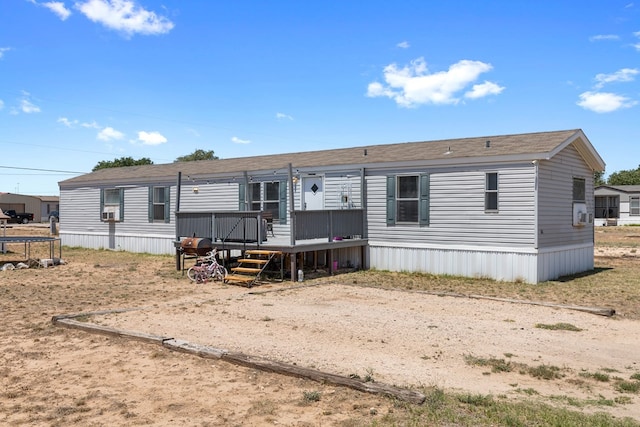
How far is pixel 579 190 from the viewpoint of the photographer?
16.2 m

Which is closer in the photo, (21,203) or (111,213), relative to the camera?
(111,213)

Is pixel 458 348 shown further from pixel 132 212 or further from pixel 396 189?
pixel 132 212

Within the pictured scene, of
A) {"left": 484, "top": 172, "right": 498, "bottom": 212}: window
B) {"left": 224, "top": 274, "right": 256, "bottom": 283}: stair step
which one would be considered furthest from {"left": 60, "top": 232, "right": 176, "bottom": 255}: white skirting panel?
{"left": 484, "top": 172, "right": 498, "bottom": 212}: window

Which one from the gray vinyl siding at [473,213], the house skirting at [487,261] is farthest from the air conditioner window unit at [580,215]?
the gray vinyl siding at [473,213]

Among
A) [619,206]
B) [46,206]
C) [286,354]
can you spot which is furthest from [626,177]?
[286,354]

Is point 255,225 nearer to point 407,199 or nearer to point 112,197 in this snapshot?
point 407,199

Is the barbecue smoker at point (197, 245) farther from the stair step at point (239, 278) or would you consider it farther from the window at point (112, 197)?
the window at point (112, 197)

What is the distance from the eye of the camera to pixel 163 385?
5516mm

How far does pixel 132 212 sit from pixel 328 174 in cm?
963

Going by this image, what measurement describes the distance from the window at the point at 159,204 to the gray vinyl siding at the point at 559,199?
13.5 m

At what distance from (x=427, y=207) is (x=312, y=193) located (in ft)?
13.4

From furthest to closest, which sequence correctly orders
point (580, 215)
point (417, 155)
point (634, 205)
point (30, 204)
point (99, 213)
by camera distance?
point (30, 204) → point (634, 205) → point (99, 213) → point (580, 215) → point (417, 155)

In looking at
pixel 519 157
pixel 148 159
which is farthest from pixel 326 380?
pixel 148 159

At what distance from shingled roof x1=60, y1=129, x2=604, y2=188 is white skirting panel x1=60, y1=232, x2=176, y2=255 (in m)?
2.41
